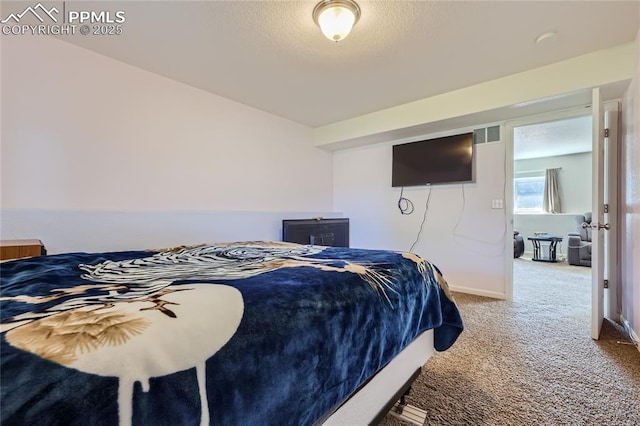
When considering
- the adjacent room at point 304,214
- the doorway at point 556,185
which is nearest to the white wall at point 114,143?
the adjacent room at point 304,214

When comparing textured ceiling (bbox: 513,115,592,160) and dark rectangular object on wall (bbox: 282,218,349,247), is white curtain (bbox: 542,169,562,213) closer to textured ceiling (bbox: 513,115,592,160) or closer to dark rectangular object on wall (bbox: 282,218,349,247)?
textured ceiling (bbox: 513,115,592,160)

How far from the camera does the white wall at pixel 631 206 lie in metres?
1.98

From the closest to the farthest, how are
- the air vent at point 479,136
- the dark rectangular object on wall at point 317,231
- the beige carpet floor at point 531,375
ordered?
1. the beige carpet floor at point 531,375
2. the air vent at point 479,136
3. the dark rectangular object on wall at point 317,231

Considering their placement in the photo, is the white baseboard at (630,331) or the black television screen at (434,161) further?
the black television screen at (434,161)

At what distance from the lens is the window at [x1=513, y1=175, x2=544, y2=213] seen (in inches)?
282

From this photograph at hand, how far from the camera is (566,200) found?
263 inches

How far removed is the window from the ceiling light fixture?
7493 millimetres

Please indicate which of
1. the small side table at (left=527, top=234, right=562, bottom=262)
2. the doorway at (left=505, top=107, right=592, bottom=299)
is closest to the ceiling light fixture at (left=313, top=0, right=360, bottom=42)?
the doorway at (left=505, top=107, right=592, bottom=299)

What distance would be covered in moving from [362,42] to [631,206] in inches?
98.7

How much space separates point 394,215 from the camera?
4.21 m

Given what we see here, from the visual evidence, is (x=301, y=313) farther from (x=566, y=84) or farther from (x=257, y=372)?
(x=566, y=84)

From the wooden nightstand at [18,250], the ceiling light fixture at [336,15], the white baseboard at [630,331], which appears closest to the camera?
the wooden nightstand at [18,250]

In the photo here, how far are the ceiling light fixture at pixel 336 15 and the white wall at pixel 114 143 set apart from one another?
1.86 meters

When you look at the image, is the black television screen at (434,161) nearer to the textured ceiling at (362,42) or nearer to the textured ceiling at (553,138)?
the textured ceiling at (362,42)
